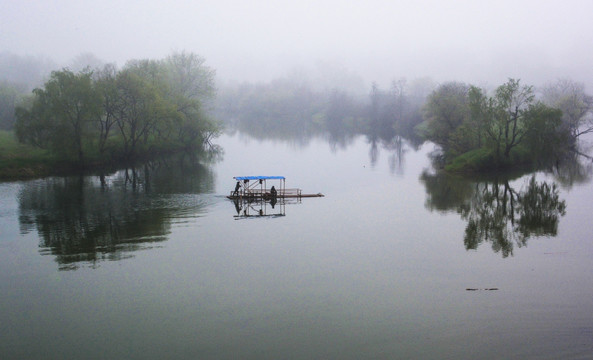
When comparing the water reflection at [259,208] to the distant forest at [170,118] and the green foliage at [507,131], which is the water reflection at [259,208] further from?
the green foliage at [507,131]

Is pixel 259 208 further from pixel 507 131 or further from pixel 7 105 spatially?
pixel 7 105

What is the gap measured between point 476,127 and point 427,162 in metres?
10.4

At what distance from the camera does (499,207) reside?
161 ft

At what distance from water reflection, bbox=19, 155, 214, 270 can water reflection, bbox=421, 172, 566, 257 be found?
946 inches

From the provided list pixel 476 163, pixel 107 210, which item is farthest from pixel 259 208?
pixel 476 163

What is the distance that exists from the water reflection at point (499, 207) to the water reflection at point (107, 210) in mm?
24028

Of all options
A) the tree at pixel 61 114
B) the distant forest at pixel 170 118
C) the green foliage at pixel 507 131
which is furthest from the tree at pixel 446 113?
the tree at pixel 61 114

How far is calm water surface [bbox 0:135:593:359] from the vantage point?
20.5 m

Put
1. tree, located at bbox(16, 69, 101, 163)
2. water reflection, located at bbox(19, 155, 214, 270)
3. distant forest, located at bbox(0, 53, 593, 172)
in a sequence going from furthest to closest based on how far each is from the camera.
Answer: distant forest, located at bbox(0, 53, 593, 172) < tree, located at bbox(16, 69, 101, 163) < water reflection, located at bbox(19, 155, 214, 270)

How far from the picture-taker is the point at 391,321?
22.4 metres

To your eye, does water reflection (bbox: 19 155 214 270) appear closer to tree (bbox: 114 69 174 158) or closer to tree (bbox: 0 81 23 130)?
tree (bbox: 114 69 174 158)

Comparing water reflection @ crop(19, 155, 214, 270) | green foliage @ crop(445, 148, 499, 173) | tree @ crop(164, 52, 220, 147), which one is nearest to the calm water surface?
water reflection @ crop(19, 155, 214, 270)

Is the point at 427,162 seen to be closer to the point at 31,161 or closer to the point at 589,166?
the point at 589,166

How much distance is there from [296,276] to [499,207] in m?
29.4
